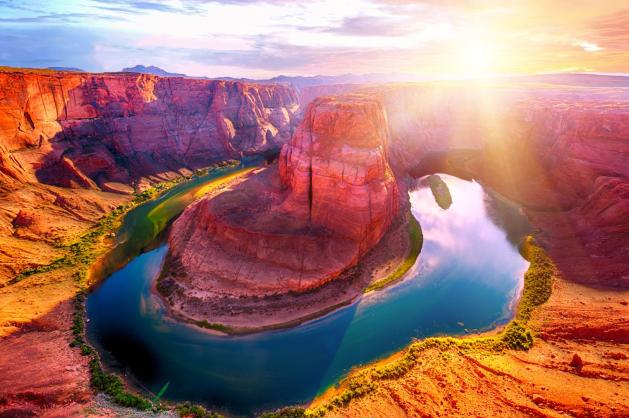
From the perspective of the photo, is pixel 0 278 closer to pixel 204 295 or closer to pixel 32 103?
pixel 204 295

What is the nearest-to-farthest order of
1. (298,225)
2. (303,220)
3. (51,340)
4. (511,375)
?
(511,375) < (51,340) < (298,225) < (303,220)

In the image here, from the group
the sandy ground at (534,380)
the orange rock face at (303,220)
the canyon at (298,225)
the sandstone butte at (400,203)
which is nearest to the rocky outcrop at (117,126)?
the sandstone butte at (400,203)

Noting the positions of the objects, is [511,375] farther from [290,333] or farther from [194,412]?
[194,412]

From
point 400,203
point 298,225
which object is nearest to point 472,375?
point 298,225

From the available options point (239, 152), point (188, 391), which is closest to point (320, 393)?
point (188, 391)

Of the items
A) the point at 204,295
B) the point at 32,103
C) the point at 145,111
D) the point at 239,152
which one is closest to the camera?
the point at 204,295

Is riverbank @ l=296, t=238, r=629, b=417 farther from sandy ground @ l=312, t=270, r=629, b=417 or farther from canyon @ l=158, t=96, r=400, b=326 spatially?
canyon @ l=158, t=96, r=400, b=326
